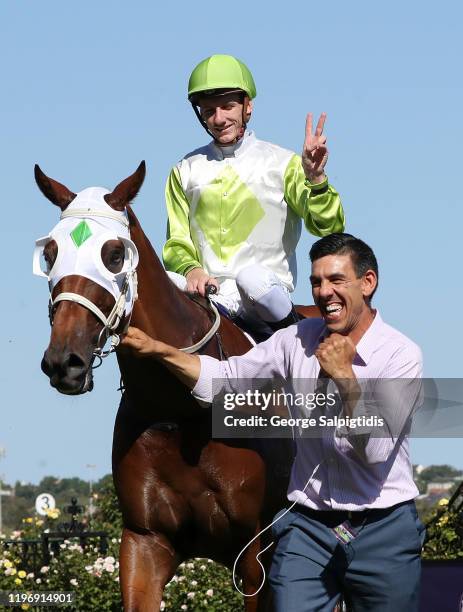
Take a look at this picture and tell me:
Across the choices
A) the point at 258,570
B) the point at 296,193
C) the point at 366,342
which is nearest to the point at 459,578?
the point at 258,570

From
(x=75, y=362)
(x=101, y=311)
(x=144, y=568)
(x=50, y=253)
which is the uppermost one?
(x=50, y=253)

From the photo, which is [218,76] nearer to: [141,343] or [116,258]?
[116,258]

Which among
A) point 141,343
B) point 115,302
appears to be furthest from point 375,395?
point 115,302

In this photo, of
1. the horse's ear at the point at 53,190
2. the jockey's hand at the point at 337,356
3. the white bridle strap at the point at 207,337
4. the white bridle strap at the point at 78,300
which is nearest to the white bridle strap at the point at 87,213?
the horse's ear at the point at 53,190

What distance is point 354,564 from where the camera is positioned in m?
4.99

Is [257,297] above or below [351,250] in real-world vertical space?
above

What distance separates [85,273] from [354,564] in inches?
60.8

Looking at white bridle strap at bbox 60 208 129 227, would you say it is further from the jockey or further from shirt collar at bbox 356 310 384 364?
shirt collar at bbox 356 310 384 364

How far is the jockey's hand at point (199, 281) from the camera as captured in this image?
6.65 meters

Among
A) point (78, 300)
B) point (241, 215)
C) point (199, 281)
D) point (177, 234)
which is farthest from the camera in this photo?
point (177, 234)

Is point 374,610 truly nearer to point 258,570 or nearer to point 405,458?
point 405,458

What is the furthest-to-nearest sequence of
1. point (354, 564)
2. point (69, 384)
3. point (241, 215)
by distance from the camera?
point (241, 215) → point (69, 384) → point (354, 564)

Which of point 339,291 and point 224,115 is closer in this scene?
point 339,291

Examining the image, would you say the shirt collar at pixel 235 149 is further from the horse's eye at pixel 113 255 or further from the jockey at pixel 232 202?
the horse's eye at pixel 113 255
